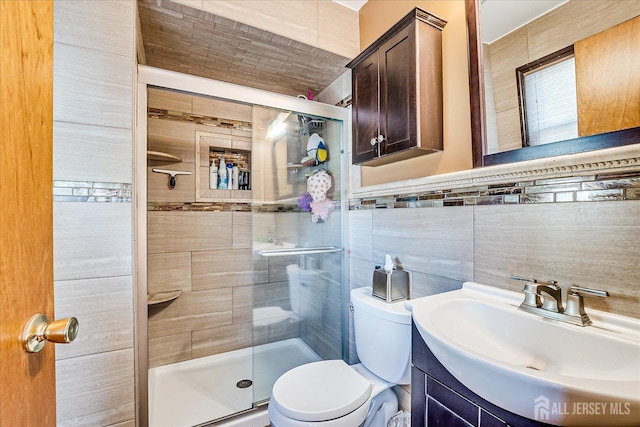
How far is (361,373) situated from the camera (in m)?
1.40

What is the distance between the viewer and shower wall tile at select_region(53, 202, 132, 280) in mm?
1157

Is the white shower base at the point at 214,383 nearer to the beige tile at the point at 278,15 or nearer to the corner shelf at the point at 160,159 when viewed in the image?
the corner shelf at the point at 160,159

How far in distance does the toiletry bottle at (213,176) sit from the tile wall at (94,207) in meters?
0.92

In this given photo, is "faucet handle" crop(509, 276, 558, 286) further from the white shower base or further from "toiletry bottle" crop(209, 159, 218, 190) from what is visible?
"toiletry bottle" crop(209, 159, 218, 190)

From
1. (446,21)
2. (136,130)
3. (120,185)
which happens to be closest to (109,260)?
(120,185)

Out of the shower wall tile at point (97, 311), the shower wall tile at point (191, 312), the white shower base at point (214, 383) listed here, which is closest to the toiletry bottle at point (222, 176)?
the shower wall tile at point (191, 312)

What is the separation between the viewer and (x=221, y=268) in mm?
2217

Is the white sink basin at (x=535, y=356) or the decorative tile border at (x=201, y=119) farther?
→ the decorative tile border at (x=201, y=119)

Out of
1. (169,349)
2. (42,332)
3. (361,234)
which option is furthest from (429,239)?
(169,349)

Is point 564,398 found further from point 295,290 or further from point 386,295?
point 295,290

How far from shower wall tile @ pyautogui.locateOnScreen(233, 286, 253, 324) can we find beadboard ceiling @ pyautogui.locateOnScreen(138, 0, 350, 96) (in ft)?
5.39

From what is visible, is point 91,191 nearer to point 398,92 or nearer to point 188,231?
point 188,231

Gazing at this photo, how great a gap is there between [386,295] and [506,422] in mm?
730

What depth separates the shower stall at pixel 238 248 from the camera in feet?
5.87
